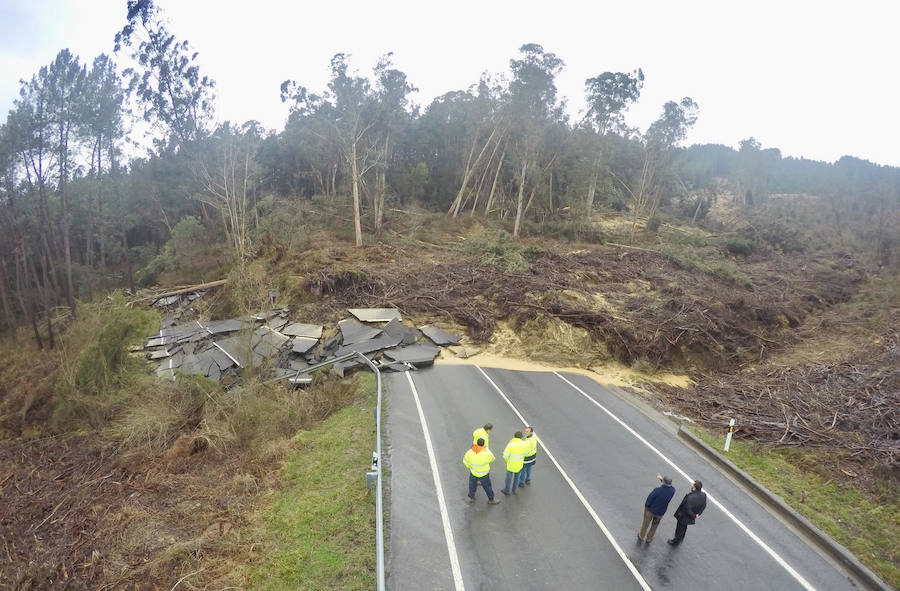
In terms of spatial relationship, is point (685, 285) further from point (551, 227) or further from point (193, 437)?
point (193, 437)

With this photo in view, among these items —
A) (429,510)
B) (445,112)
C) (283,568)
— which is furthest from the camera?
(445,112)

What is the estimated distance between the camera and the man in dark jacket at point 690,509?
27.2 feet

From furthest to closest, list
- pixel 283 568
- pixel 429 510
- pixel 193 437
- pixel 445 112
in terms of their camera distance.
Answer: pixel 445 112 < pixel 193 437 < pixel 429 510 < pixel 283 568

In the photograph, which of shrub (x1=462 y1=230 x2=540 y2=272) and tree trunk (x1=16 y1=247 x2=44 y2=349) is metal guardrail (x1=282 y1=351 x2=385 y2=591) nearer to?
shrub (x1=462 y1=230 x2=540 y2=272)

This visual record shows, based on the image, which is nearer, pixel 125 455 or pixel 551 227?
pixel 125 455

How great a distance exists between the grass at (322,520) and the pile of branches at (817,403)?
11.1m

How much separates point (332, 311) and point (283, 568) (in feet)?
52.7

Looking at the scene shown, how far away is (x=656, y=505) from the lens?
8328mm

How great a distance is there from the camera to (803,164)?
89.4 metres

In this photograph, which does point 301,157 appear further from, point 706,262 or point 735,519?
point 735,519

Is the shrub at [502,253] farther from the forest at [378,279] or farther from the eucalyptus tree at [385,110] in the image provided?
the eucalyptus tree at [385,110]

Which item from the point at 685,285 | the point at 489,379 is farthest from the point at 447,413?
the point at 685,285

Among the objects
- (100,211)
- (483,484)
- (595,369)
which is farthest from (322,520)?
(100,211)

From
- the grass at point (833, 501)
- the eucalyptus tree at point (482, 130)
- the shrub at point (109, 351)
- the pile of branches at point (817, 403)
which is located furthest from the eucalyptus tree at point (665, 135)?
the shrub at point (109, 351)
